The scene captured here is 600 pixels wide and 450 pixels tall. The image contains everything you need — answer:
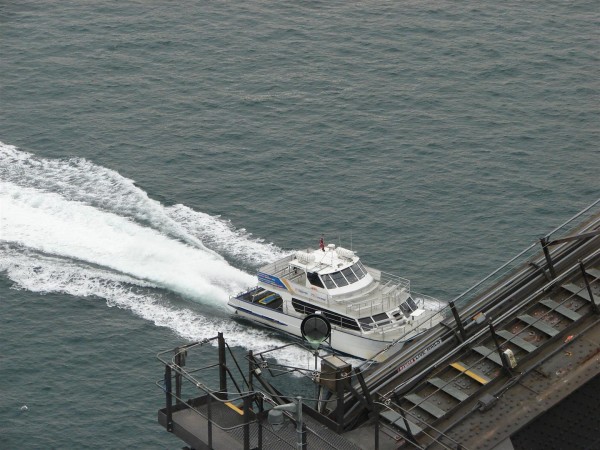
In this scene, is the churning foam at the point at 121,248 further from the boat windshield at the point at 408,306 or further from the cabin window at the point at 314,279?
the boat windshield at the point at 408,306

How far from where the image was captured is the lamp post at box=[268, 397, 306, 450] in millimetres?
35219

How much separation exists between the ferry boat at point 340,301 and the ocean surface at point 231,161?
6.31 feet

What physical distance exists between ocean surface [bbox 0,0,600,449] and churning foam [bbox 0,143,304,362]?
0.65 ft

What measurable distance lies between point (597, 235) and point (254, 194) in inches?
2297

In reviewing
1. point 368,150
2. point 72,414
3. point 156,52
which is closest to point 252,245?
point 368,150

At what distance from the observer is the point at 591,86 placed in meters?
119

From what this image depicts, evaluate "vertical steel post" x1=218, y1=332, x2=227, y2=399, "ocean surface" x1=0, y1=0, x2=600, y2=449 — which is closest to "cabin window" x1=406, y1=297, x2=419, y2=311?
"ocean surface" x1=0, y1=0, x2=600, y2=449

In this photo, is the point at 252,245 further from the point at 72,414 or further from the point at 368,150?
the point at 72,414

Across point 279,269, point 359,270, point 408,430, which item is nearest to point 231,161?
point 279,269

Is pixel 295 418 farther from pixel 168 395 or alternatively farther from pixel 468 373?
pixel 468 373

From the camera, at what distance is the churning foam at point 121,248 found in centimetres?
8881

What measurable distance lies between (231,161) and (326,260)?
23.5m

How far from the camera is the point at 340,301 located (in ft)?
278

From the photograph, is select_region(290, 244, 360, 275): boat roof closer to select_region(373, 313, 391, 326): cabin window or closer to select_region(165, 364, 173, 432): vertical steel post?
select_region(373, 313, 391, 326): cabin window
